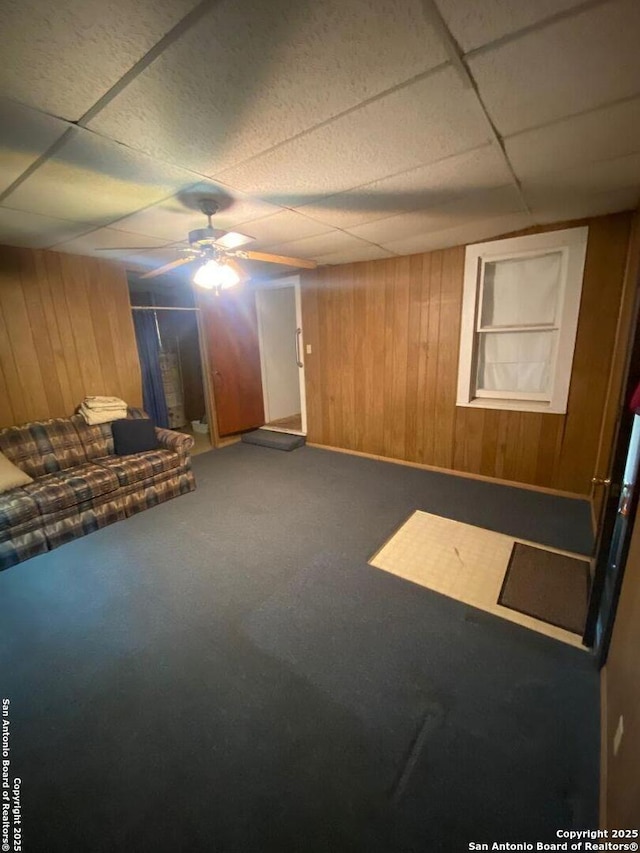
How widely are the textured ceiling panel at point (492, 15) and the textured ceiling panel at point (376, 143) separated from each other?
0.15 m

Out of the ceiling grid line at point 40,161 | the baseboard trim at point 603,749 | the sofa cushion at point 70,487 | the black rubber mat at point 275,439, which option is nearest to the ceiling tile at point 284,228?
the ceiling grid line at point 40,161

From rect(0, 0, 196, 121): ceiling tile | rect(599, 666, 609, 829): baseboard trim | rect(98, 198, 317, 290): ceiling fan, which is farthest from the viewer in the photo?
rect(98, 198, 317, 290): ceiling fan

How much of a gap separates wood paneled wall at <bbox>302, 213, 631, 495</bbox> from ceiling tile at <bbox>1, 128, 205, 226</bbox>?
2.51 metres

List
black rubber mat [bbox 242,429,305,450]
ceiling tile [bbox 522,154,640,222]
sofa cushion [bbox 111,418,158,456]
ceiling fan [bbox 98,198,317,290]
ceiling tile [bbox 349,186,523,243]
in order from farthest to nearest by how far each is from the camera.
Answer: black rubber mat [bbox 242,429,305,450] → sofa cushion [bbox 111,418,158,456] → ceiling tile [bbox 349,186,523,243] → ceiling fan [bbox 98,198,317,290] → ceiling tile [bbox 522,154,640,222]

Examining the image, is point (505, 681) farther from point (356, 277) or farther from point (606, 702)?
point (356, 277)

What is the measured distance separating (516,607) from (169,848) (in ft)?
5.92

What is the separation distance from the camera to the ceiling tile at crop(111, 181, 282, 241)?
1.93 meters

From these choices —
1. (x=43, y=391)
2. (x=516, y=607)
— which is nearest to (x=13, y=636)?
(x=43, y=391)

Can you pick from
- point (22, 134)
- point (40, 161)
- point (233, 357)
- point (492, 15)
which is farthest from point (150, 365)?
point (492, 15)

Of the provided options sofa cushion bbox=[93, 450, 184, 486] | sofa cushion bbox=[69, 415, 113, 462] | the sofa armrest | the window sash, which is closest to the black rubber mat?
the sofa armrest

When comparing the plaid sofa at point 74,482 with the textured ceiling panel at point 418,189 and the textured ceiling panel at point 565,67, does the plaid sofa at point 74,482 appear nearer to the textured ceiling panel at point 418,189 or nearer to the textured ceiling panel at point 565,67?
the textured ceiling panel at point 418,189

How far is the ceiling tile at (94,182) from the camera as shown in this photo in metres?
1.46

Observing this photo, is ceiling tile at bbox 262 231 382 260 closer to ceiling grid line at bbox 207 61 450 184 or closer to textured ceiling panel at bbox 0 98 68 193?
ceiling grid line at bbox 207 61 450 184

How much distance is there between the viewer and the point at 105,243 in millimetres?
2936
